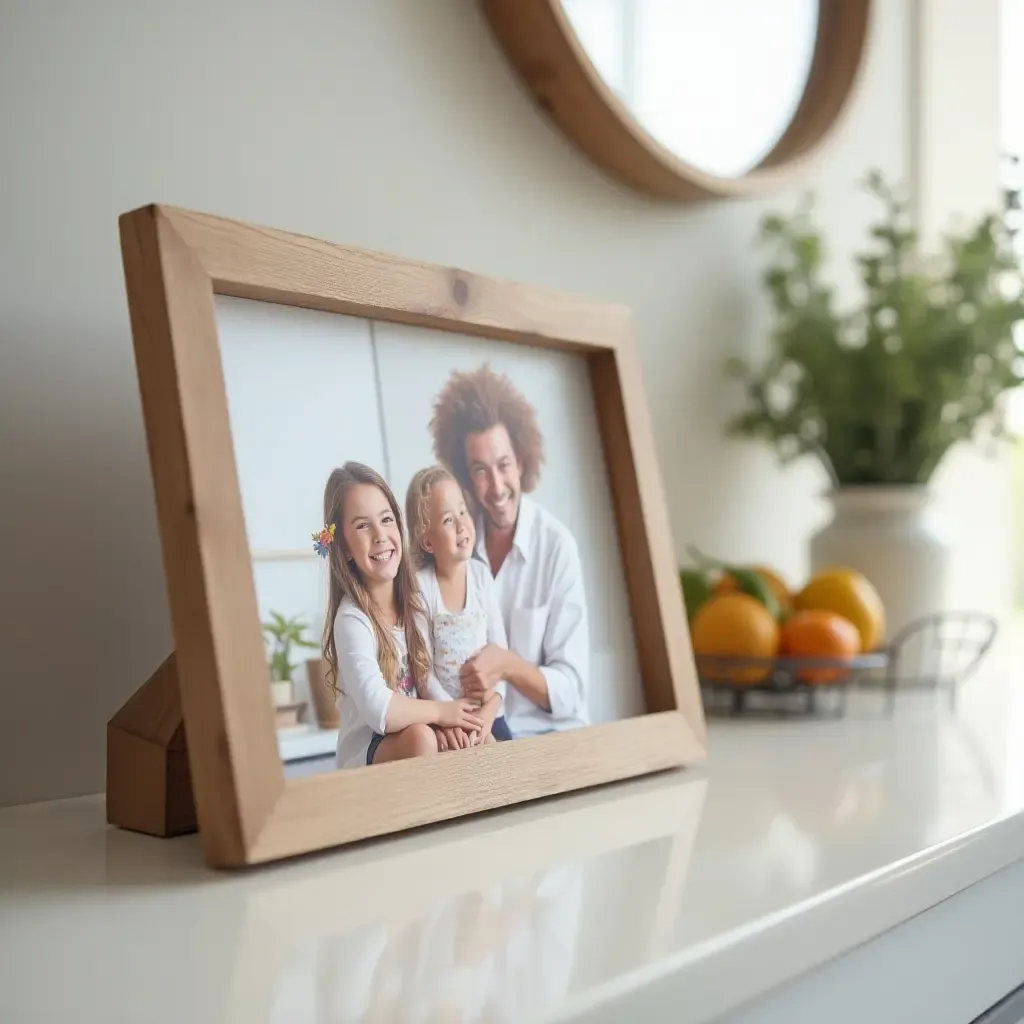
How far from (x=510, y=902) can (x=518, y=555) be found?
28 centimetres

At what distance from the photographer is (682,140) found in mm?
1193

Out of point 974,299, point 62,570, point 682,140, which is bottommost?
point 62,570

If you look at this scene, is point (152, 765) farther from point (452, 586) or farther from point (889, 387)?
point (889, 387)

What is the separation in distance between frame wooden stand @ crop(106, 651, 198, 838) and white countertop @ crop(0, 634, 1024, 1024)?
0.05ft

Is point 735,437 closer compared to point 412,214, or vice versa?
point 412,214

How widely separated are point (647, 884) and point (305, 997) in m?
0.18

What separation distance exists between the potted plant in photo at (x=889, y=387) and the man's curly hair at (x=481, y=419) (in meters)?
0.54

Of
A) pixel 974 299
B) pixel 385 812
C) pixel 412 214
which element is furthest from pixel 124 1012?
pixel 974 299

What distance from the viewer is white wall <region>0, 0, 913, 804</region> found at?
2.33 ft

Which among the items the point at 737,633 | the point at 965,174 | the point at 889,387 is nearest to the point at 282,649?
the point at 737,633

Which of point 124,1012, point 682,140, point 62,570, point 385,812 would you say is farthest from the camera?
point 682,140

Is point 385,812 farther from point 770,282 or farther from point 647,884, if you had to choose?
point 770,282

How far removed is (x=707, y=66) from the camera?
123 centimetres

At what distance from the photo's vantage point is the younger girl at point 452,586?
26.7 inches
